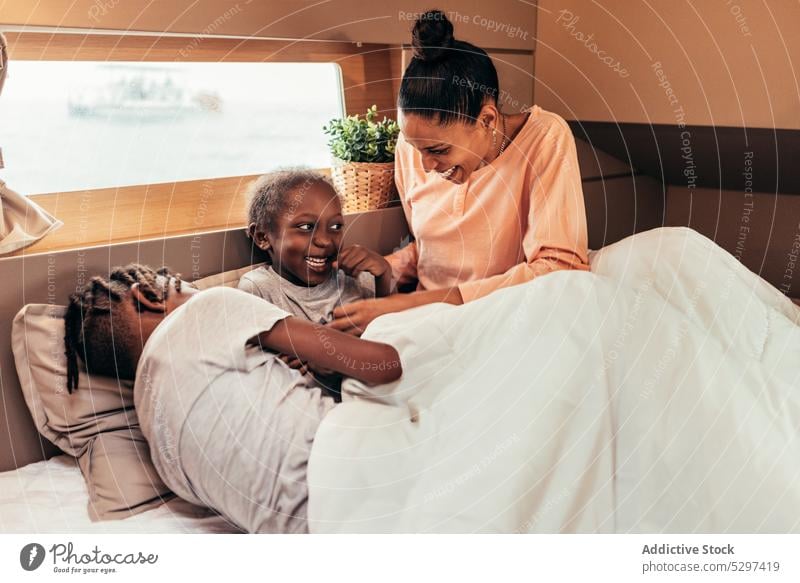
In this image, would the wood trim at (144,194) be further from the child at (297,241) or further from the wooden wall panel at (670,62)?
the wooden wall panel at (670,62)

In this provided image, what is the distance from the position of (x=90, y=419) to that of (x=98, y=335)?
0.09m

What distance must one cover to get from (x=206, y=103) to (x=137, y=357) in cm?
29

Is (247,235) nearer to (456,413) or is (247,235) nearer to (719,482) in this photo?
(456,413)

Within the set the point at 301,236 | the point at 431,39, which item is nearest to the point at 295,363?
the point at 301,236

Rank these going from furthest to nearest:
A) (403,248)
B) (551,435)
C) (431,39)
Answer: (403,248)
(431,39)
(551,435)

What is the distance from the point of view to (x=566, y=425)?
666 millimetres

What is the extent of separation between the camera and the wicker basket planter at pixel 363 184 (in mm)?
821

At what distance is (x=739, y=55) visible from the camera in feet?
3.01

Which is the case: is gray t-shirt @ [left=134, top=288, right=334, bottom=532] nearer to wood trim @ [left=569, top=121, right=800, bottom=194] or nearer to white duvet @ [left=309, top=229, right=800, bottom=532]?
white duvet @ [left=309, top=229, right=800, bottom=532]

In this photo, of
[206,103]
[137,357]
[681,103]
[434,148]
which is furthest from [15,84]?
[681,103]

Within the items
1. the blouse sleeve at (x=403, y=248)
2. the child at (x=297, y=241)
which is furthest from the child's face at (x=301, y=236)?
the blouse sleeve at (x=403, y=248)

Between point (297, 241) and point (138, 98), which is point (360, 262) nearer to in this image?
point (297, 241)

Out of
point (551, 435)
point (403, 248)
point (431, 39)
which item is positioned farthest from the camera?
point (403, 248)

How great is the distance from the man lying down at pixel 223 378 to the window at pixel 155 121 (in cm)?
13
